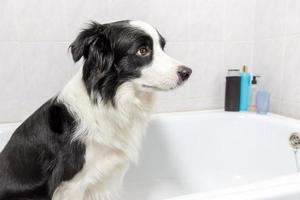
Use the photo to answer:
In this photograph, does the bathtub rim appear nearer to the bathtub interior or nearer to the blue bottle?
the bathtub interior

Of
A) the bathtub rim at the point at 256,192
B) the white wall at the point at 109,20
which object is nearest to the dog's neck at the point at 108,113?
the bathtub rim at the point at 256,192

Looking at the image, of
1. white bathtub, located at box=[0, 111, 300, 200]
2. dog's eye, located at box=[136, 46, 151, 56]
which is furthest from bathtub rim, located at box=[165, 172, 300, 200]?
white bathtub, located at box=[0, 111, 300, 200]

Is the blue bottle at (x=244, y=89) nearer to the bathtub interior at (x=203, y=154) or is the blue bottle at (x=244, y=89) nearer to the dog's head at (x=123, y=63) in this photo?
the bathtub interior at (x=203, y=154)

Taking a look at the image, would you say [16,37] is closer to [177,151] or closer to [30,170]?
[30,170]

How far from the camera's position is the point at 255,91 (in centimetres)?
176

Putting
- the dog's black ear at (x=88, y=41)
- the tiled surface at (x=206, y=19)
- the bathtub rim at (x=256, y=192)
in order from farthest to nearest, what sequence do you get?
1. the tiled surface at (x=206, y=19)
2. the dog's black ear at (x=88, y=41)
3. the bathtub rim at (x=256, y=192)

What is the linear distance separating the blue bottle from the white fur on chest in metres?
0.88

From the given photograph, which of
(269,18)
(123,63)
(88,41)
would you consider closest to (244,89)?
(269,18)

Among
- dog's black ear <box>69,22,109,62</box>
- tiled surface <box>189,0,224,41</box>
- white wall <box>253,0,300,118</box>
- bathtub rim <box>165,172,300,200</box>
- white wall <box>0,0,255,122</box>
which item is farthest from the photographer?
tiled surface <box>189,0,224,41</box>

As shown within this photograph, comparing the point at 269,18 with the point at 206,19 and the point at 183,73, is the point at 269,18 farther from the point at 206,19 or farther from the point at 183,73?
the point at 183,73

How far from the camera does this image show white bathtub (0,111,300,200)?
4.91ft

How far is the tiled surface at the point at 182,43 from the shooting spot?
1.35 metres

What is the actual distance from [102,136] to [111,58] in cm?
29

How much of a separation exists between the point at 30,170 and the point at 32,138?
0.37 ft
